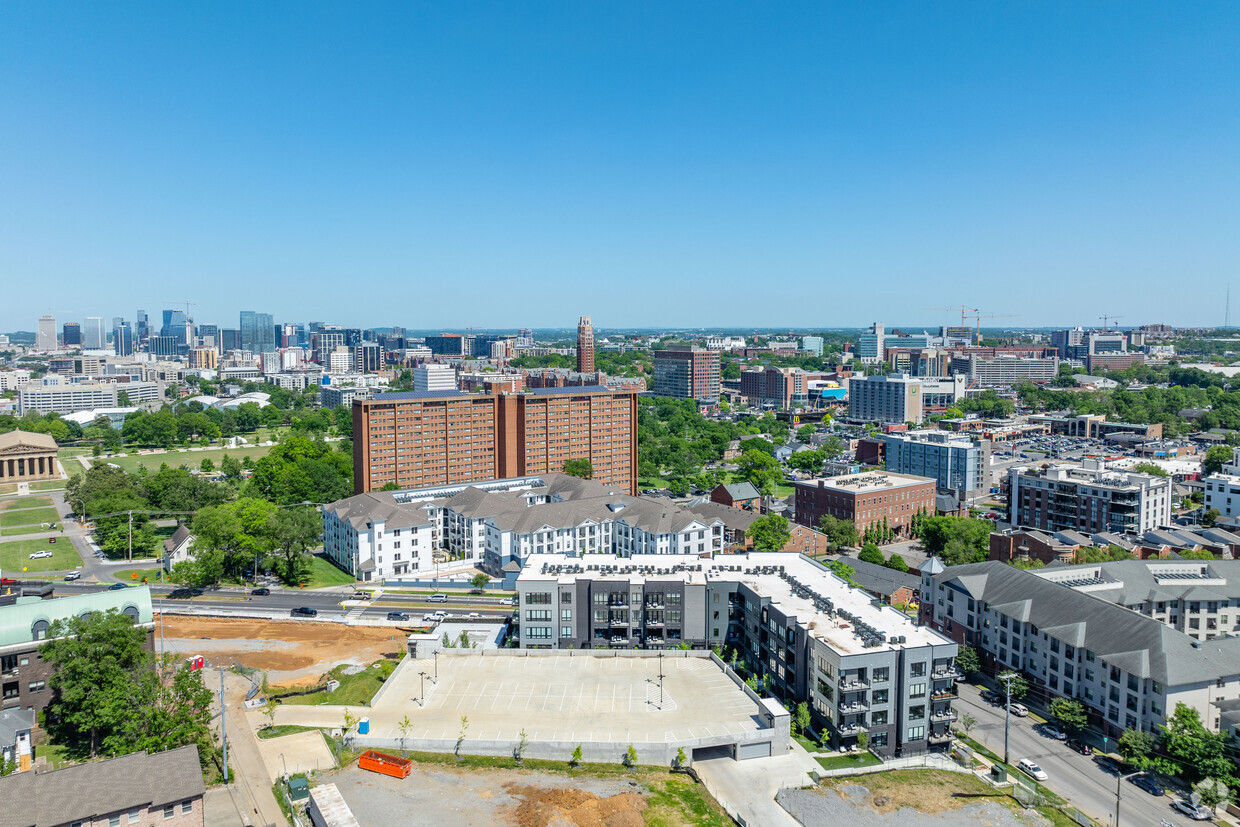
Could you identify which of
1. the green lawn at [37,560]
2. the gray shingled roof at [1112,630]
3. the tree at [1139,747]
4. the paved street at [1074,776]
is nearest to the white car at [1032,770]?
the paved street at [1074,776]

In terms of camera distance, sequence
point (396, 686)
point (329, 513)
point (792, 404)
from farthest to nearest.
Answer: point (792, 404), point (329, 513), point (396, 686)

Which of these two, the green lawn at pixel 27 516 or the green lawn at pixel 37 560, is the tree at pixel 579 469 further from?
the green lawn at pixel 27 516

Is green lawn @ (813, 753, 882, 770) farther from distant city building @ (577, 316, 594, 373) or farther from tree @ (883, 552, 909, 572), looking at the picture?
distant city building @ (577, 316, 594, 373)

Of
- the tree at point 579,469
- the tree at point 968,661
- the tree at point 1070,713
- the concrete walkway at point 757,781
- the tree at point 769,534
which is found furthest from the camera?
the tree at point 579,469

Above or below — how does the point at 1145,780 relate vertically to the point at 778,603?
below

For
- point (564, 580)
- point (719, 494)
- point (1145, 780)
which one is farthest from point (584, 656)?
point (719, 494)

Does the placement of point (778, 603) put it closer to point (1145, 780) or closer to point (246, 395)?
point (1145, 780)

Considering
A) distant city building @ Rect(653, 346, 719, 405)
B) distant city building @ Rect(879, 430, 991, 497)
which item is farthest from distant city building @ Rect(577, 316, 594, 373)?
distant city building @ Rect(879, 430, 991, 497)
